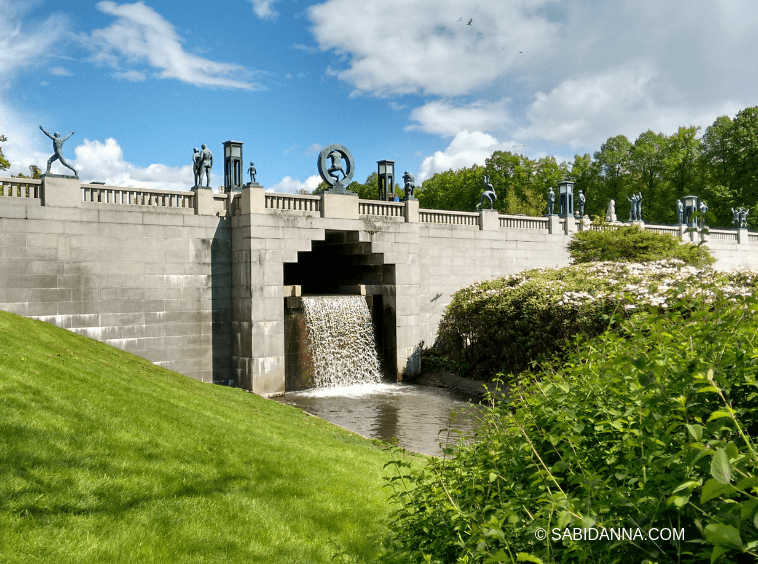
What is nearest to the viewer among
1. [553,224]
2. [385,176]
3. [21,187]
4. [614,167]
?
[21,187]

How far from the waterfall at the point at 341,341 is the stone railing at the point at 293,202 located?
10.7ft

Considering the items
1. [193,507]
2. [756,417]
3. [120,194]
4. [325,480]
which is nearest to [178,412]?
[325,480]

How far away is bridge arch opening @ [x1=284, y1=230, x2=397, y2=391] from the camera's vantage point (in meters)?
22.0

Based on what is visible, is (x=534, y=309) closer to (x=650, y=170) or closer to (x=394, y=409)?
(x=394, y=409)

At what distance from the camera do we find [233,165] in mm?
22000

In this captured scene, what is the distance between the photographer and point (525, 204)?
5744 cm

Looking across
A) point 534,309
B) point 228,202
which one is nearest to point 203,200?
point 228,202

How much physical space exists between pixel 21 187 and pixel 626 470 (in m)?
18.7

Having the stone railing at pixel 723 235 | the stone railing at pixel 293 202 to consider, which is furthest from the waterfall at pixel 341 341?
the stone railing at pixel 723 235

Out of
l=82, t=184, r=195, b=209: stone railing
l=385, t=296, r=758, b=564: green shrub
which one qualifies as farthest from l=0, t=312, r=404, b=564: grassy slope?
l=82, t=184, r=195, b=209: stone railing

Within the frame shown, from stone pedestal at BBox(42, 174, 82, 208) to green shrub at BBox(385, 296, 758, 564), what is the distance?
16.4 metres

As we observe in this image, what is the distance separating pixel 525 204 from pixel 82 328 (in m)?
45.9

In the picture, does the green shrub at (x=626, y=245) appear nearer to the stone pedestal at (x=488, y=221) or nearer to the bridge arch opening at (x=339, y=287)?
the stone pedestal at (x=488, y=221)

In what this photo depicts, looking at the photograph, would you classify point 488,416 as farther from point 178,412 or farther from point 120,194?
point 120,194
